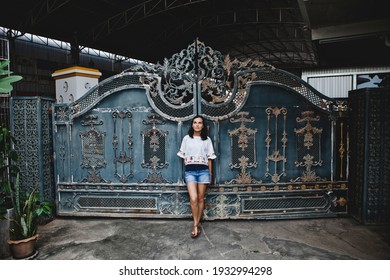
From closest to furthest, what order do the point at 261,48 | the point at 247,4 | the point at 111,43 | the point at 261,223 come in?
the point at 261,223 < the point at 247,4 < the point at 111,43 < the point at 261,48

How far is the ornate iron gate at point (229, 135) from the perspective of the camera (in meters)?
3.86

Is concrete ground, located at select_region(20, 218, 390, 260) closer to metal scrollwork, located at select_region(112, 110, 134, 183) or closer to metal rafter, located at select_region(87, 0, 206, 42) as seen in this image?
metal scrollwork, located at select_region(112, 110, 134, 183)

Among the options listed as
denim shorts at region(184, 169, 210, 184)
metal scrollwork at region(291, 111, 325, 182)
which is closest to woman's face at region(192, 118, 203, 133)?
denim shorts at region(184, 169, 210, 184)

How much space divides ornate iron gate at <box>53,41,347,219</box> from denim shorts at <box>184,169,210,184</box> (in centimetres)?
46

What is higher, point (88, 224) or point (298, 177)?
point (298, 177)

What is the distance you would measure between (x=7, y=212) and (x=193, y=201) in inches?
85.0

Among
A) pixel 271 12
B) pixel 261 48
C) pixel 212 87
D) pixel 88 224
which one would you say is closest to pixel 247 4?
pixel 271 12

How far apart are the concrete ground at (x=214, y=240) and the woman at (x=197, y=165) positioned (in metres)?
0.37

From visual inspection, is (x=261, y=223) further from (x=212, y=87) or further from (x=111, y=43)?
(x=111, y=43)

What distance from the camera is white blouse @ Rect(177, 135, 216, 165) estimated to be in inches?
135

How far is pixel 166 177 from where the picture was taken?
3943mm

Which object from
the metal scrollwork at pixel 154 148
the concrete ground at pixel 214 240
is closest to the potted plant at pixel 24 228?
the concrete ground at pixel 214 240

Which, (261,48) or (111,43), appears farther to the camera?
(261,48)

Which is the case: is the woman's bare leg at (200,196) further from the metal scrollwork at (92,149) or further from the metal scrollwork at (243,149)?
the metal scrollwork at (92,149)
